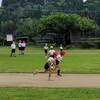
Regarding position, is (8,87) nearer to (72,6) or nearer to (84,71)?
(84,71)

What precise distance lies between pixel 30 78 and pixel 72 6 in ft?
449

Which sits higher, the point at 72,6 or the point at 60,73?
the point at 72,6

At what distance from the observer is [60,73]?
24.1 metres

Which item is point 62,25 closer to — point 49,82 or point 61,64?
point 61,64

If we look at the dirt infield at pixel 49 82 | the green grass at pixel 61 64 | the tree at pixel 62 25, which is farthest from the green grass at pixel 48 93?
the tree at pixel 62 25

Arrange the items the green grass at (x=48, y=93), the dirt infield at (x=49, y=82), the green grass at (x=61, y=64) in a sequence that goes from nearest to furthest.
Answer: the green grass at (x=48, y=93) < the dirt infield at (x=49, y=82) < the green grass at (x=61, y=64)

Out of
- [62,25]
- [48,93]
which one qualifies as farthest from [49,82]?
[62,25]

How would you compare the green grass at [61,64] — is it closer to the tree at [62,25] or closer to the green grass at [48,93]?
the green grass at [48,93]

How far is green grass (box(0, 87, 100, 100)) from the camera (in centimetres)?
1455

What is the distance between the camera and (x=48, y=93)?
51.0ft

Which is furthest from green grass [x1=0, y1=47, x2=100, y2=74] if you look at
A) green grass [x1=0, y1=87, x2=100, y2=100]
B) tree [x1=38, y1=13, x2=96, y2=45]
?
tree [x1=38, y1=13, x2=96, y2=45]

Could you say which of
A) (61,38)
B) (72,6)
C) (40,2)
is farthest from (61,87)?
(40,2)

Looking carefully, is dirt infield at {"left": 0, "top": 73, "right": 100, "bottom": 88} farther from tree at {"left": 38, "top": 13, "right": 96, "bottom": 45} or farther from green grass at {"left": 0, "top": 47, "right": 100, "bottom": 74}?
tree at {"left": 38, "top": 13, "right": 96, "bottom": 45}

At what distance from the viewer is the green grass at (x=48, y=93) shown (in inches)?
573
